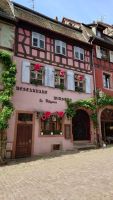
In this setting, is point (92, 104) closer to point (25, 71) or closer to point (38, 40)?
point (25, 71)

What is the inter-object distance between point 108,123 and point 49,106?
21.0 ft

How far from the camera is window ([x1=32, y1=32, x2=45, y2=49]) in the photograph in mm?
16297

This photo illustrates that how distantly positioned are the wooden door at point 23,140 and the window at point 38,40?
5.98 metres

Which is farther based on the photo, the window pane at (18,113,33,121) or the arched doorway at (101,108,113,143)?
the arched doorway at (101,108,113,143)

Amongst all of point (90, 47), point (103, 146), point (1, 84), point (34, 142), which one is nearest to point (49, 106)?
point (34, 142)

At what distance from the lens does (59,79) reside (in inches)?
666

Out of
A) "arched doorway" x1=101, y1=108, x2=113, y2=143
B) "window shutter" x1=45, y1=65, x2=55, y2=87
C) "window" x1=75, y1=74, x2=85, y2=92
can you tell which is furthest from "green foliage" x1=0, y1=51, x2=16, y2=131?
"arched doorway" x1=101, y1=108, x2=113, y2=143

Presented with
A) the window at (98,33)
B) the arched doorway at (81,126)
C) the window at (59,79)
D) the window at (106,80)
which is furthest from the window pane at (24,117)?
the window at (98,33)

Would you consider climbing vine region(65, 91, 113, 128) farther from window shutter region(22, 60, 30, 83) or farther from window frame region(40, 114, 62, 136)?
window shutter region(22, 60, 30, 83)

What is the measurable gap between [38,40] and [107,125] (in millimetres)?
9194

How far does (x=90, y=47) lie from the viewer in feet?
63.5

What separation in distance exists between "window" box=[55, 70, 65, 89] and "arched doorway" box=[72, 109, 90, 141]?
2550mm

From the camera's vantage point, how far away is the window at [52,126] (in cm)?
1527

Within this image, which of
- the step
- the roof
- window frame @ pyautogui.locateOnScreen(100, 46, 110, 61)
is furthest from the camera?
window frame @ pyautogui.locateOnScreen(100, 46, 110, 61)
